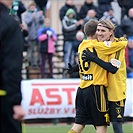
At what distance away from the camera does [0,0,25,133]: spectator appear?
5750 millimetres

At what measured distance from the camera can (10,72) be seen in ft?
18.9

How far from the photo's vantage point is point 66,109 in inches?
614

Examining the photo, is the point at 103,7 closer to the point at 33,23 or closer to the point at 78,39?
the point at 78,39

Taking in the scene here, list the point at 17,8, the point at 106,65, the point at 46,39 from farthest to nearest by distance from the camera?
the point at 46,39 < the point at 17,8 < the point at 106,65

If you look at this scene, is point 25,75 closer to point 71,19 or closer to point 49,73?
point 49,73

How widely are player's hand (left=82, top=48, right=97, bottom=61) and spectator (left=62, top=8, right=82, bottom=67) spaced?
969 cm

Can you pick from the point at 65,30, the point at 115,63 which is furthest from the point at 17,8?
the point at 115,63

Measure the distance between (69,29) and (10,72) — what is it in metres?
13.1

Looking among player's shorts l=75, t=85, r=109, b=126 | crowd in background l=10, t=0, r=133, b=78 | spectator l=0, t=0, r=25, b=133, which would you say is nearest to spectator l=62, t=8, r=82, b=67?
crowd in background l=10, t=0, r=133, b=78

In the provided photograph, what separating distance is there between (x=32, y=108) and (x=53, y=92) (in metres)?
0.66

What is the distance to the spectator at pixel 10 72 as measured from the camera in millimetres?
5750

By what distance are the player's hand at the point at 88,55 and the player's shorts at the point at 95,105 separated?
0.44m

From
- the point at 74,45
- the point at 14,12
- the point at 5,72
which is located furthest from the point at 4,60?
the point at 74,45

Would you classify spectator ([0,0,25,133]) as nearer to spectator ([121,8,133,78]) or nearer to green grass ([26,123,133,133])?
green grass ([26,123,133,133])
